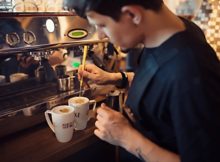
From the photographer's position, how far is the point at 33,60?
810 mm

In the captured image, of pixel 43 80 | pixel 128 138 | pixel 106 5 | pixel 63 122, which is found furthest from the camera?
pixel 43 80

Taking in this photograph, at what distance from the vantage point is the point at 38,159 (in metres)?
0.67

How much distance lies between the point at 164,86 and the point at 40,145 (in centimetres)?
42

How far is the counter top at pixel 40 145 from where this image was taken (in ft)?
2.26

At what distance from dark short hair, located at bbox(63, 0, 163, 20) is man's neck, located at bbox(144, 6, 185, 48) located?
1.0 inches

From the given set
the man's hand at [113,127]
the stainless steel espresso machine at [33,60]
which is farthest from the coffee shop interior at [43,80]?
the man's hand at [113,127]

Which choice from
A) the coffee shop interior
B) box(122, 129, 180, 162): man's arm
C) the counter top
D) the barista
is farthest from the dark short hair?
the counter top

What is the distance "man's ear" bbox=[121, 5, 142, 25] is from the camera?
51cm

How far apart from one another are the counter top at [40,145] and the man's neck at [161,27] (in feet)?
1.29

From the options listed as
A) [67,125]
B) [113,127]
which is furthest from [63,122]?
[113,127]

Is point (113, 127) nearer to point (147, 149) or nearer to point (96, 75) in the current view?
point (147, 149)

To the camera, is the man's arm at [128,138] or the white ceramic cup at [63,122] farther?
the white ceramic cup at [63,122]

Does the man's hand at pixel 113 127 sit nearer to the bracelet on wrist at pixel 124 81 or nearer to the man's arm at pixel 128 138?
the man's arm at pixel 128 138

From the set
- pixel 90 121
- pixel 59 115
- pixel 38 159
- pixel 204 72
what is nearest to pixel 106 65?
pixel 90 121
